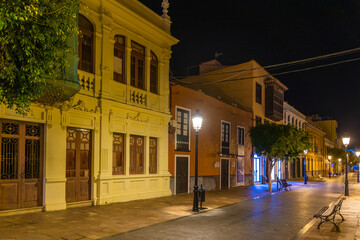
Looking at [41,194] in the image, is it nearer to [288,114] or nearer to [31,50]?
[31,50]

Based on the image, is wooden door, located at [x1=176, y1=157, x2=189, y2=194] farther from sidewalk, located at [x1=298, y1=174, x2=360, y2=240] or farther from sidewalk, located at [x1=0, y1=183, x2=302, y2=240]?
sidewalk, located at [x1=298, y1=174, x2=360, y2=240]

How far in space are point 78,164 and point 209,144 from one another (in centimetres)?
1027

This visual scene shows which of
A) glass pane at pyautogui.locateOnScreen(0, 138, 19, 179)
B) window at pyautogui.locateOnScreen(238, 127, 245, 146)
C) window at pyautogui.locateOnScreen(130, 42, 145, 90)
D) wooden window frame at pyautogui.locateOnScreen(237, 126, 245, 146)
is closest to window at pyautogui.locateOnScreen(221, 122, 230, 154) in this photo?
wooden window frame at pyautogui.locateOnScreen(237, 126, 245, 146)

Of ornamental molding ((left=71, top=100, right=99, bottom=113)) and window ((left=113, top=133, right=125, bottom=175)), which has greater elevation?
ornamental molding ((left=71, top=100, right=99, bottom=113))

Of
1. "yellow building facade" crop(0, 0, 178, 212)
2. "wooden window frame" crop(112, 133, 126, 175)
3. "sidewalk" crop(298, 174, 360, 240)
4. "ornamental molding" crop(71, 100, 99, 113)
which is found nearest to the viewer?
"sidewalk" crop(298, 174, 360, 240)

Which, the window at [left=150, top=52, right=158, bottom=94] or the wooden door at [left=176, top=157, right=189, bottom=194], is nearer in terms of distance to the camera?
the window at [left=150, top=52, right=158, bottom=94]

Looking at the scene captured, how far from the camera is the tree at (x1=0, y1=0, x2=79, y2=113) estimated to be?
18.5ft

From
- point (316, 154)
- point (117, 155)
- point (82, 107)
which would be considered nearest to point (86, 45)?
point (82, 107)

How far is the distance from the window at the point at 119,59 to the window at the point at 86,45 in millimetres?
1373

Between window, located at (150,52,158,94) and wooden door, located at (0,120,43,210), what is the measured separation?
6574 millimetres

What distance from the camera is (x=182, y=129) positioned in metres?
18.5

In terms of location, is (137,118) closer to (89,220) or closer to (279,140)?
(89,220)

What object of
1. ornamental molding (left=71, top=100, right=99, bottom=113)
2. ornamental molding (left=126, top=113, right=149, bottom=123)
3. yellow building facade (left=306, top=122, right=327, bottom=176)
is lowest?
yellow building facade (left=306, top=122, right=327, bottom=176)

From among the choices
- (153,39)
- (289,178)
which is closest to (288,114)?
(289,178)
